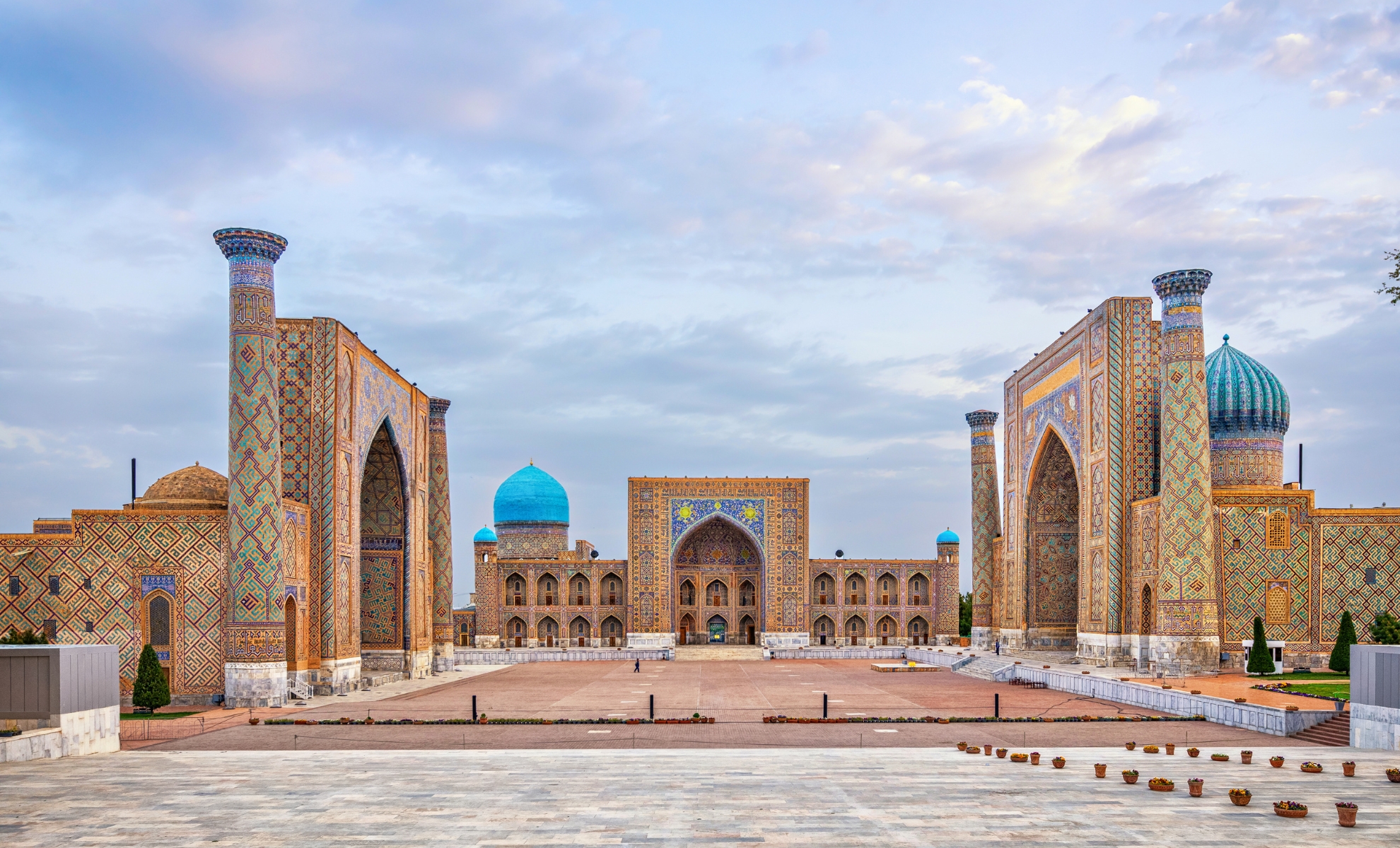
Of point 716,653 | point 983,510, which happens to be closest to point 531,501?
point 716,653

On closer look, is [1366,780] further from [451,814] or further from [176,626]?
[176,626]

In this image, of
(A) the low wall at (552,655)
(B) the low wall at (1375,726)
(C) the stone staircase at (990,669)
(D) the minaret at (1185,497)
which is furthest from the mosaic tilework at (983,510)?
(B) the low wall at (1375,726)

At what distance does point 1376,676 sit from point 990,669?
16.6 m

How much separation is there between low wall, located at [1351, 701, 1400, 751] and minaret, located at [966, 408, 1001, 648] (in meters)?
24.2

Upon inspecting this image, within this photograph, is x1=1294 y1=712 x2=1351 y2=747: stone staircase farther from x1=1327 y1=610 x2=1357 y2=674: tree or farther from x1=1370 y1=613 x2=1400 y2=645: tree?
x1=1370 y1=613 x2=1400 y2=645: tree

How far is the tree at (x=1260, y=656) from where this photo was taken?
2489 centimetres

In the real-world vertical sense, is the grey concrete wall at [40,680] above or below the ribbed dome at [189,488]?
below

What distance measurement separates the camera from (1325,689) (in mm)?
20891

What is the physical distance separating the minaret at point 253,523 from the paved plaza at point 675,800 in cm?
573

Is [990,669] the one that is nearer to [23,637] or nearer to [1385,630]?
[1385,630]

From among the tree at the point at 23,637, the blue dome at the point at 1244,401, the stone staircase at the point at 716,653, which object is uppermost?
the blue dome at the point at 1244,401

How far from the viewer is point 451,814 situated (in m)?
10.3

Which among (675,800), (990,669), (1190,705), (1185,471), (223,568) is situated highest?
(1185,471)

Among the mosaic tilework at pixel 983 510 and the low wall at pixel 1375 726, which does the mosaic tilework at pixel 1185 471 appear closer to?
the low wall at pixel 1375 726
